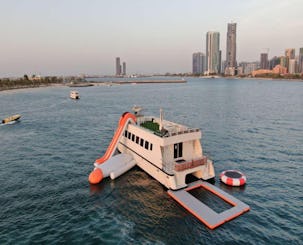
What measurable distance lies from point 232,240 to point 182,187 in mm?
6950

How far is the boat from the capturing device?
18266 millimetres

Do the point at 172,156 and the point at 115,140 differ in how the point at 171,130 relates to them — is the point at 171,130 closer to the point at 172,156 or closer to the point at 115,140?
the point at 172,156

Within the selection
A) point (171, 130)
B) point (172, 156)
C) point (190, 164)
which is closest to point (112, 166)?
point (172, 156)

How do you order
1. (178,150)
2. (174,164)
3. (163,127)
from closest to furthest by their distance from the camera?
(174,164), (178,150), (163,127)

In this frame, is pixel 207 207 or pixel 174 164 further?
pixel 174 164

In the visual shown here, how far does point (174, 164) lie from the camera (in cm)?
2117

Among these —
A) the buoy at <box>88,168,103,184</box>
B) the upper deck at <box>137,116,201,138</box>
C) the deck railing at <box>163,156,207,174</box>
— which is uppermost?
the upper deck at <box>137,116,201,138</box>

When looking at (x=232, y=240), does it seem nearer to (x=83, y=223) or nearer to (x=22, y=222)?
(x=83, y=223)

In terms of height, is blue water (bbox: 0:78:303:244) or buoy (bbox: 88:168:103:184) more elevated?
buoy (bbox: 88:168:103:184)

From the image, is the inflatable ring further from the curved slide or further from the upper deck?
the curved slide

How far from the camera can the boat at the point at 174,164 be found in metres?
18.3

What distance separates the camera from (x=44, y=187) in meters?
22.9

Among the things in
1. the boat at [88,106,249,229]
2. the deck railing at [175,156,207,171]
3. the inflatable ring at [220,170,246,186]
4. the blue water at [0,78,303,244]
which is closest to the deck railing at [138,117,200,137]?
the boat at [88,106,249,229]

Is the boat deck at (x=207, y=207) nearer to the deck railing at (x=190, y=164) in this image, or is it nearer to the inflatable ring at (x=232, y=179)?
the deck railing at (x=190, y=164)
